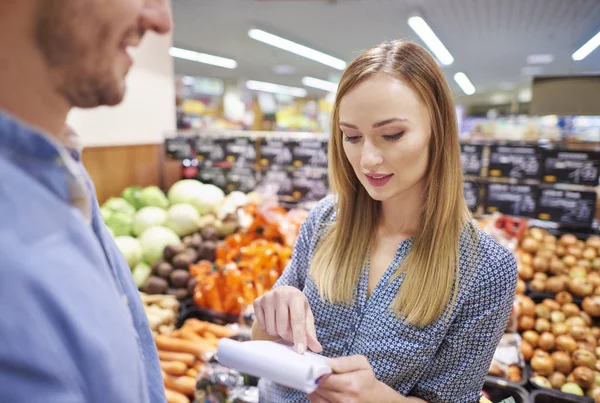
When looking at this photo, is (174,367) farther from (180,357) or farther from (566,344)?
(566,344)

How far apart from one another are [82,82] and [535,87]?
2361 millimetres

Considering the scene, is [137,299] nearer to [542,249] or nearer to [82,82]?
[82,82]

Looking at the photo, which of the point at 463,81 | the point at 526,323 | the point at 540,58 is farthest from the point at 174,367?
the point at 463,81

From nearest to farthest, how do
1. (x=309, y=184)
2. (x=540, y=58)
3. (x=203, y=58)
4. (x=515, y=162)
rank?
(x=515, y=162) → (x=309, y=184) → (x=540, y=58) → (x=203, y=58)

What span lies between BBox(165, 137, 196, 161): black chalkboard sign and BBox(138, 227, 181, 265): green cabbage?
1088mm

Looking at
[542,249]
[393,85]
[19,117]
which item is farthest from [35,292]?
[542,249]

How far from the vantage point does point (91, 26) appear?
468mm

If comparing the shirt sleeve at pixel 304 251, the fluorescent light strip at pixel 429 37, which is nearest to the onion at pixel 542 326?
the shirt sleeve at pixel 304 251

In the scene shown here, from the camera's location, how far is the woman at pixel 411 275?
3.71 feet

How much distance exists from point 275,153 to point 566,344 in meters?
2.50

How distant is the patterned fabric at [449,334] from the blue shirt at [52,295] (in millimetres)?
808

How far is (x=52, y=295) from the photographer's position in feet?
1.40

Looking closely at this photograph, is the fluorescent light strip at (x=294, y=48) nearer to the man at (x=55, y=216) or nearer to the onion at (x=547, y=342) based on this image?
the onion at (x=547, y=342)

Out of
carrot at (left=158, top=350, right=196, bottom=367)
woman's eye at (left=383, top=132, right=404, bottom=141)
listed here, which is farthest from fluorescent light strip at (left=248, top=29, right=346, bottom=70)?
woman's eye at (left=383, top=132, right=404, bottom=141)
